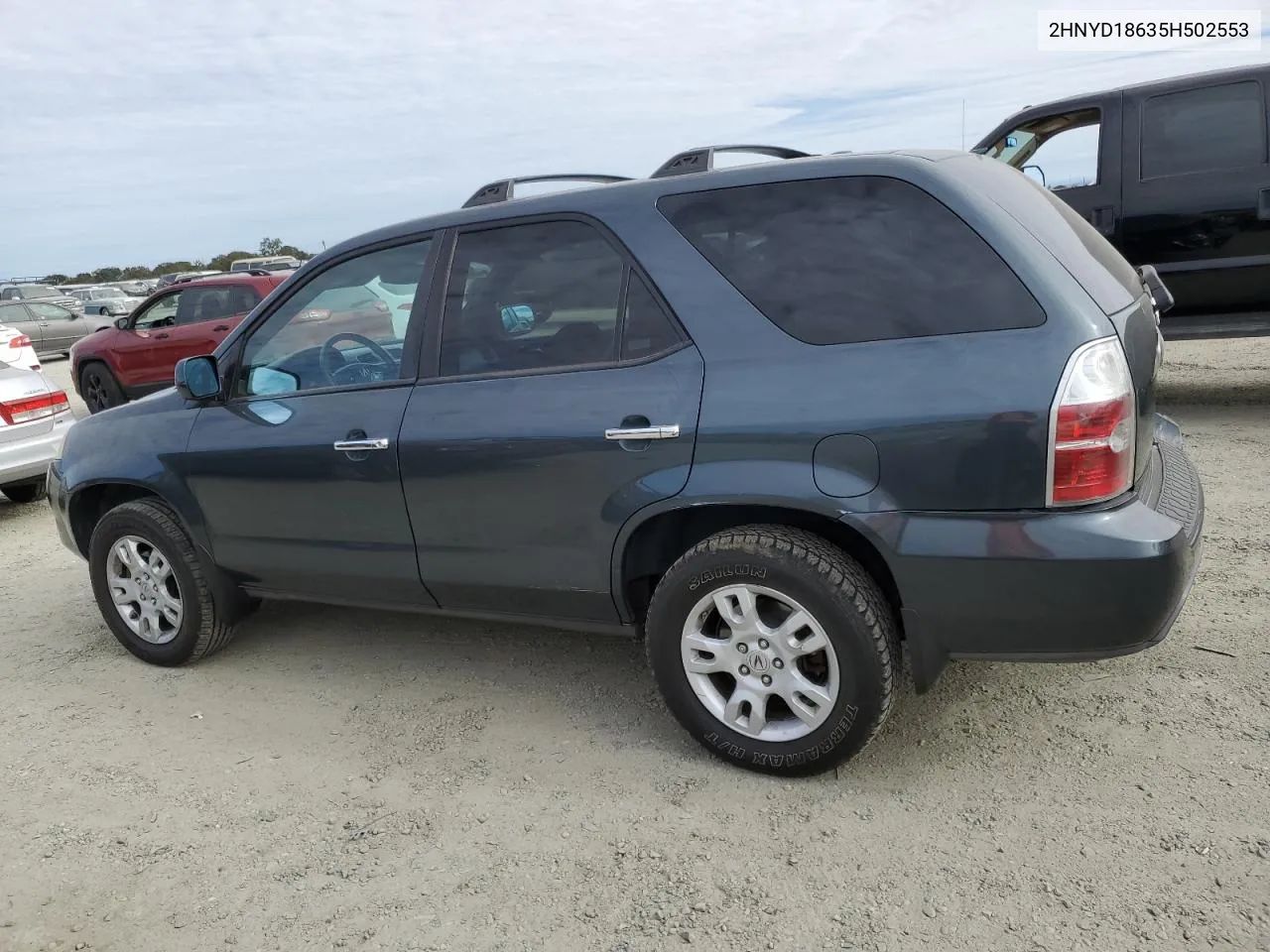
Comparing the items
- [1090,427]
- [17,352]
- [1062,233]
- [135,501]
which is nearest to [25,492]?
[17,352]

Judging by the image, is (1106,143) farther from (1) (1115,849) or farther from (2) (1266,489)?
(1) (1115,849)

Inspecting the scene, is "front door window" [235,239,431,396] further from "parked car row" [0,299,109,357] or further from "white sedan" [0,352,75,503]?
"parked car row" [0,299,109,357]

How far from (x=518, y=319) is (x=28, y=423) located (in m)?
5.44

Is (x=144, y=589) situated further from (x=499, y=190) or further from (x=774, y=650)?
(x=774, y=650)

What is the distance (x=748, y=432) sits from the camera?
113 inches

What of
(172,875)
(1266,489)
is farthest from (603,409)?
(1266,489)

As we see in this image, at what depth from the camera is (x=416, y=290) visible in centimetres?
358

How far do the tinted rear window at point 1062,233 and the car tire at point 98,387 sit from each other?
11.8m

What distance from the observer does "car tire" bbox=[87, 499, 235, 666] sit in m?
4.18

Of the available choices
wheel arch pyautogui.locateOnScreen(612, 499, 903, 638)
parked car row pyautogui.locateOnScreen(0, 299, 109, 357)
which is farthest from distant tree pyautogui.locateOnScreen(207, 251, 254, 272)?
wheel arch pyautogui.locateOnScreen(612, 499, 903, 638)

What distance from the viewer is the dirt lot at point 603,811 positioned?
2.49 metres

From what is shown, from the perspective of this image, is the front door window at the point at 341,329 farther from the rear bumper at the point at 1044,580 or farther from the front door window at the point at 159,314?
the front door window at the point at 159,314

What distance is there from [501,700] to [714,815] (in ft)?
3.67

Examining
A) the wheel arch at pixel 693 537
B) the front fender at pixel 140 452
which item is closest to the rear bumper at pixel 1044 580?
the wheel arch at pixel 693 537
